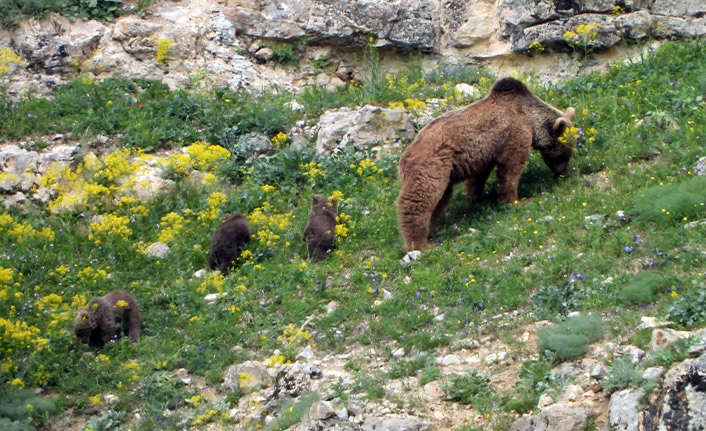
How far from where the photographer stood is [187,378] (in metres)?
9.23

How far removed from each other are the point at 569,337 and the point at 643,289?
1.26m

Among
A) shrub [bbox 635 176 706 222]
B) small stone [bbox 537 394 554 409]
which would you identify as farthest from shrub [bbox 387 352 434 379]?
shrub [bbox 635 176 706 222]

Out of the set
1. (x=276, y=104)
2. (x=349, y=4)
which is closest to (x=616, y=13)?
(x=349, y=4)

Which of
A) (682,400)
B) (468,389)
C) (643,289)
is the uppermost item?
(682,400)

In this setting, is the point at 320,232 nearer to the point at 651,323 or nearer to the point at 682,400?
the point at 651,323

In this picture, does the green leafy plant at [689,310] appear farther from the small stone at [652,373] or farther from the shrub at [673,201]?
the shrub at [673,201]

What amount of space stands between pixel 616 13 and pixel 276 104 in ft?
22.5

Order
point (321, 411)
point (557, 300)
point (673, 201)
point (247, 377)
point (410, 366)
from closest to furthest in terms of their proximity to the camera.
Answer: point (321, 411) → point (410, 366) → point (247, 377) → point (557, 300) → point (673, 201)

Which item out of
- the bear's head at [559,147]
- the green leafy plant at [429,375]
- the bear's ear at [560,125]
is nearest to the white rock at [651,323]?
the green leafy plant at [429,375]

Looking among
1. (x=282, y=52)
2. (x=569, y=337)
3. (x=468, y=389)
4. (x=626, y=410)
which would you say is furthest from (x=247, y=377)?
(x=282, y=52)

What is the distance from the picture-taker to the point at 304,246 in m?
12.0

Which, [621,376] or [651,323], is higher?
[621,376]

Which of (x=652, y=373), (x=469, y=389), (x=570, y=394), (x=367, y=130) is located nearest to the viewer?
(x=652, y=373)

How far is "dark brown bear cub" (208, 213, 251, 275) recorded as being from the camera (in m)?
11.5
